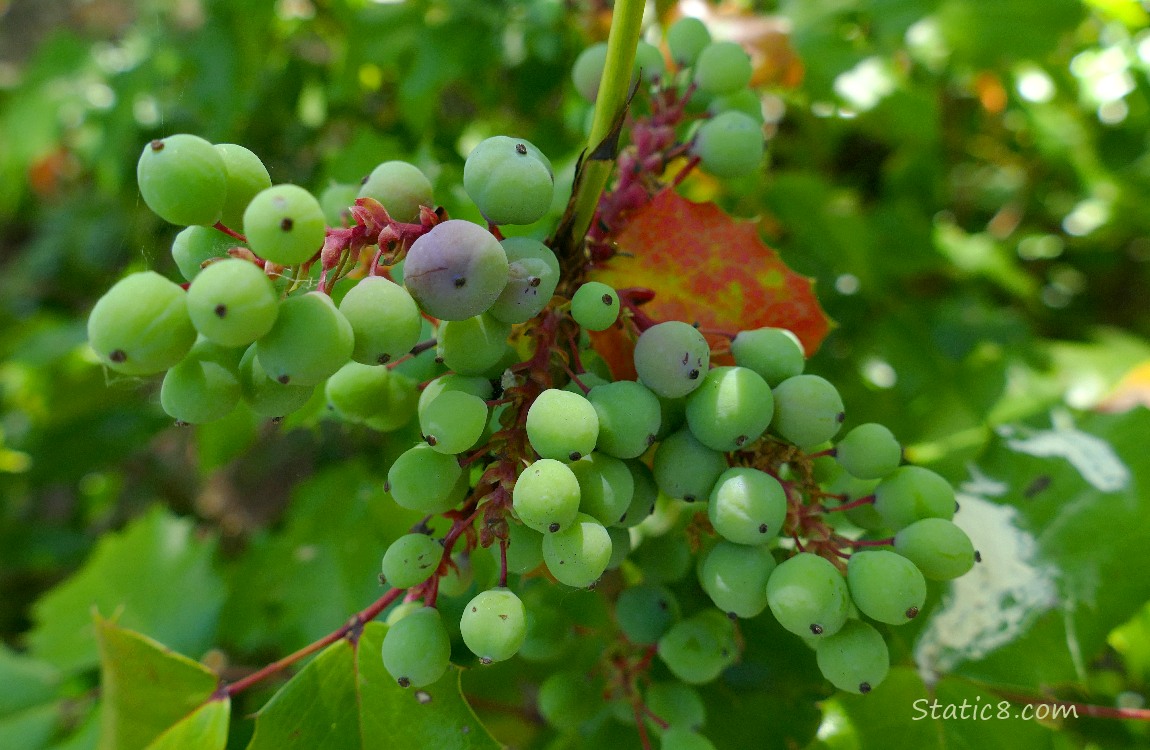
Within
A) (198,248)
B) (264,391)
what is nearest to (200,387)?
(264,391)

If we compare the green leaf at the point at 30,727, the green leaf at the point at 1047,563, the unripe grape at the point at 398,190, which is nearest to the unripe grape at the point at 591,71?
the unripe grape at the point at 398,190

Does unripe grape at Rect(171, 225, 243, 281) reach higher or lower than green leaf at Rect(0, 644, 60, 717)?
higher

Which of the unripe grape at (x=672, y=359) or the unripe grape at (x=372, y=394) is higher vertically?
the unripe grape at (x=672, y=359)

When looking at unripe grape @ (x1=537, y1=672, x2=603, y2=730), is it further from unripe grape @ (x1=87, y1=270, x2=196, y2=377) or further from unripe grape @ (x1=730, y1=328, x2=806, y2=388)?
unripe grape @ (x1=87, y1=270, x2=196, y2=377)

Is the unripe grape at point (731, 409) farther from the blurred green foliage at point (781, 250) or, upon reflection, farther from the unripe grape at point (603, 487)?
the blurred green foliage at point (781, 250)

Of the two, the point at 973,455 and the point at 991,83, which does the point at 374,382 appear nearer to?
the point at 973,455

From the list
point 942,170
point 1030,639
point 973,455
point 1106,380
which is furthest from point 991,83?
point 1030,639

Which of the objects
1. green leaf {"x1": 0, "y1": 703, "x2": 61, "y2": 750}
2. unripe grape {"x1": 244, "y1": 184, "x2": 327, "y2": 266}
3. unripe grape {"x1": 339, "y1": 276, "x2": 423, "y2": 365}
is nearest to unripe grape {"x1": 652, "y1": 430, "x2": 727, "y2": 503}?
unripe grape {"x1": 339, "y1": 276, "x2": 423, "y2": 365}
